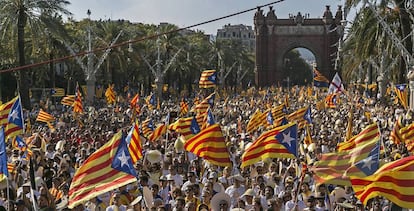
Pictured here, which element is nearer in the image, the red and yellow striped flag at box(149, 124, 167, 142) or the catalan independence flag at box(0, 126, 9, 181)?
the catalan independence flag at box(0, 126, 9, 181)

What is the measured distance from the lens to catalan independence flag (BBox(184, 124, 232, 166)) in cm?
1191

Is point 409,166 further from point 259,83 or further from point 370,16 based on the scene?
point 259,83

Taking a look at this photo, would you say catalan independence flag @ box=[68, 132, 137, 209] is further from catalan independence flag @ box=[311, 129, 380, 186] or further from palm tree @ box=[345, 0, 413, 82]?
palm tree @ box=[345, 0, 413, 82]

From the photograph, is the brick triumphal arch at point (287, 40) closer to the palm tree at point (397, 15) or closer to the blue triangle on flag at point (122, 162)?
the palm tree at point (397, 15)

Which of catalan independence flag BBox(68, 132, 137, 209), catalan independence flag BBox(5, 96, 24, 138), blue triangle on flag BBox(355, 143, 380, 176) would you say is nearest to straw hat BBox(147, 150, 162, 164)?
catalan independence flag BBox(5, 96, 24, 138)

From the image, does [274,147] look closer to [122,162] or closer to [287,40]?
[122,162]

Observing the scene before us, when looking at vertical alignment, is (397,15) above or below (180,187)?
above

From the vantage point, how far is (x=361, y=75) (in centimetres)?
6650

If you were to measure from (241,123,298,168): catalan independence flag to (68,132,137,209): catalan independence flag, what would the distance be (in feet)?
10.7

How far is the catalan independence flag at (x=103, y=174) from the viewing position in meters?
8.15

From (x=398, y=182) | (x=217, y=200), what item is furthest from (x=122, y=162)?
(x=398, y=182)

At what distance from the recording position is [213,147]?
11938 mm

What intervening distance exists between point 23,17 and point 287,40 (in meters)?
66.9

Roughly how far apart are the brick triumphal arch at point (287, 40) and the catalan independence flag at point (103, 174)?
81.7 metres
